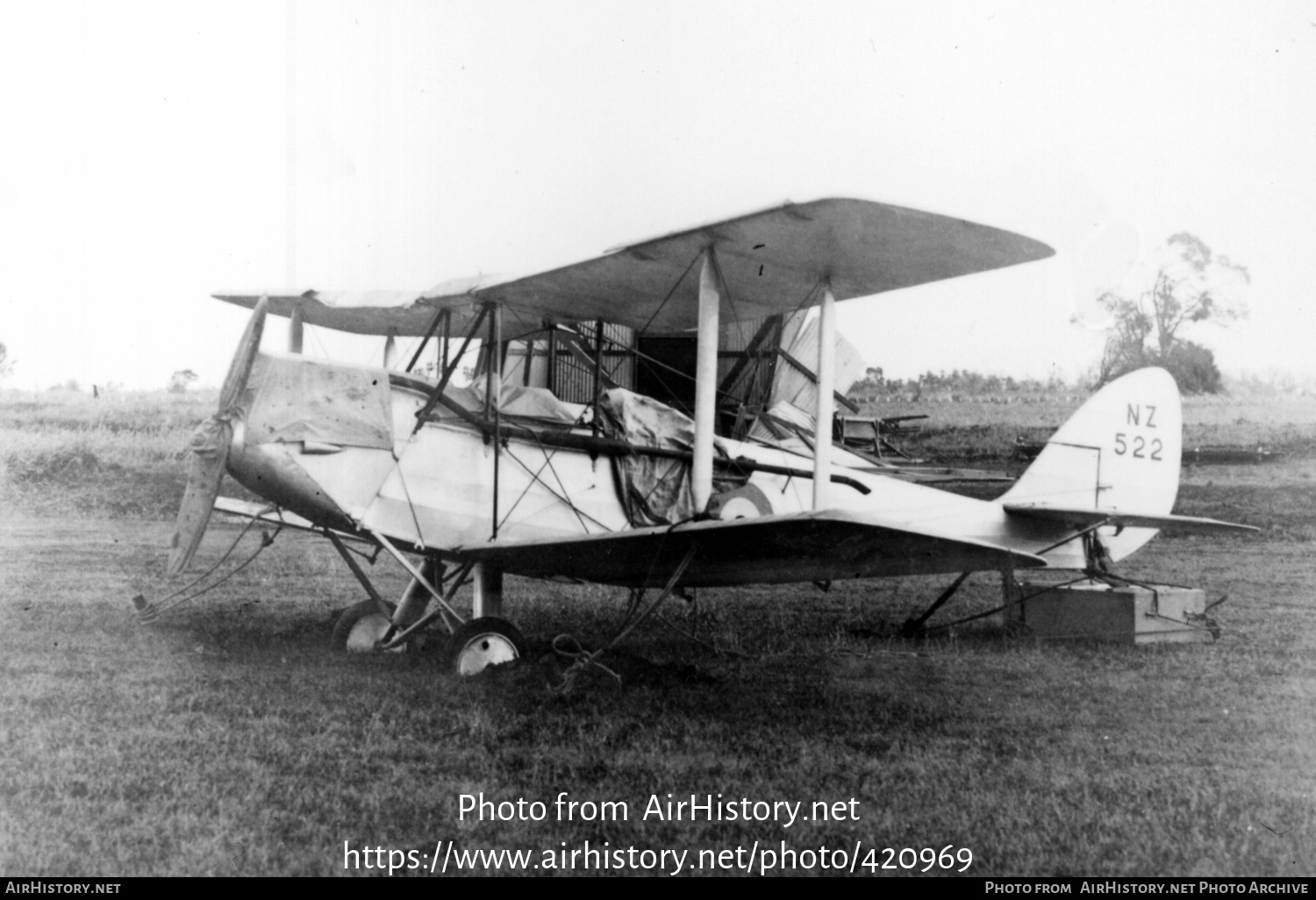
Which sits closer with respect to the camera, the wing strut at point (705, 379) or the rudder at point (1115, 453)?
the wing strut at point (705, 379)

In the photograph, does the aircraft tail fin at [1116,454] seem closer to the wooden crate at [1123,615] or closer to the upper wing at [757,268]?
the wooden crate at [1123,615]

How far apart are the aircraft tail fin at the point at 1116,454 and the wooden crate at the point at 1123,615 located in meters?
0.82

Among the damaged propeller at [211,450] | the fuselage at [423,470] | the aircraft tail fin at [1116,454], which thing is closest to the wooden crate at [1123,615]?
the aircraft tail fin at [1116,454]

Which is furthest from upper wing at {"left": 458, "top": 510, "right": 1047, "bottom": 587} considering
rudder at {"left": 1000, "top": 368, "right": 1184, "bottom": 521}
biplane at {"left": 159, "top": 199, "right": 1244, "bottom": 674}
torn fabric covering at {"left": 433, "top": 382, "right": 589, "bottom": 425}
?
rudder at {"left": 1000, "top": 368, "right": 1184, "bottom": 521}

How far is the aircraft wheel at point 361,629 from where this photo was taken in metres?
6.35

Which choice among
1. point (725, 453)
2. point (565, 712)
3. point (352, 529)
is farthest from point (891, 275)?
point (352, 529)

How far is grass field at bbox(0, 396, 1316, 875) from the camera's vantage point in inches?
124

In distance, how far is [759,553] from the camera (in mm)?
4957

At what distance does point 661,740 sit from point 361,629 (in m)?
3.00

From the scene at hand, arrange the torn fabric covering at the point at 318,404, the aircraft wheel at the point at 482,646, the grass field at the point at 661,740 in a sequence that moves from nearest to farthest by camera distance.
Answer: the grass field at the point at 661,740 < the torn fabric covering at the point at 318,404 < the aircraft wheel at the point at 482,646

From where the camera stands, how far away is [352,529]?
17.7 ft

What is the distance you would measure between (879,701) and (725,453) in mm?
2067

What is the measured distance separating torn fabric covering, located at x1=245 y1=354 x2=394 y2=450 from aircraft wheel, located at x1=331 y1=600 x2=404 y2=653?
172 centimetres

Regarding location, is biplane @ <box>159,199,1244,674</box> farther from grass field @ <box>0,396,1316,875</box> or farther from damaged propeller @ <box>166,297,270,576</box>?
grass field @ <box>0,396,1316,875</box>
